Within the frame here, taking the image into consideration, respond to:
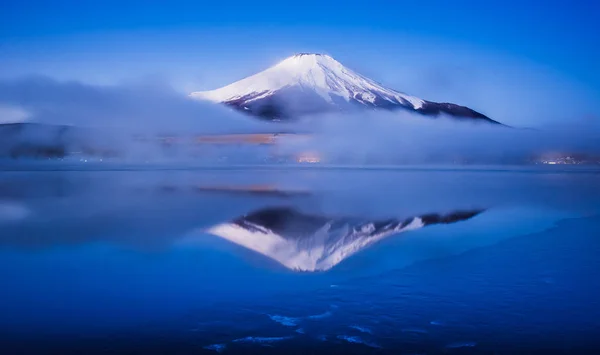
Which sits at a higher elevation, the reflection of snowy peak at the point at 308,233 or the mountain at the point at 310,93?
the mountain at the point at 310,93

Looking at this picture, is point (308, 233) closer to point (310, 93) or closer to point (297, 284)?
point (297, 284)

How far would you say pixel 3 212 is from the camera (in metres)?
15.5

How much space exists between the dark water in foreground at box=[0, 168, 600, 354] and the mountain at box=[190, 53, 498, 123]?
131 m

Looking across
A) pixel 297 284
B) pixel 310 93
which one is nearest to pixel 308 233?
pixel 297 284

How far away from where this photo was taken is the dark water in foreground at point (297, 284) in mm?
5340

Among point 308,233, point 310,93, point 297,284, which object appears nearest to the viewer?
point 297,284

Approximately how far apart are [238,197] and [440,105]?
173m

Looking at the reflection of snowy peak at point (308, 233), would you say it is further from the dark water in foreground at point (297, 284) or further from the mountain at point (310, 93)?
the mountain at point (310, 93)

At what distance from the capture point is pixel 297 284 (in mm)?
7578

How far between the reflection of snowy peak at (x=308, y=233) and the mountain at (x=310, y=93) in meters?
129

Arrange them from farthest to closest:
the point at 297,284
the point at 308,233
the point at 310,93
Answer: the point at 310,93 < the point at 308,233 < the point at 297,284

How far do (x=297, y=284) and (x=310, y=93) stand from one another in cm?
14247

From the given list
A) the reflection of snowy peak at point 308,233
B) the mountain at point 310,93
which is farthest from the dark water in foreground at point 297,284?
the mountain at point 310,93

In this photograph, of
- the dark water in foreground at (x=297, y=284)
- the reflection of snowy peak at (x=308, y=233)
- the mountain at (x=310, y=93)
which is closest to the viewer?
the dark water in foreground at (x=297, y=284)
